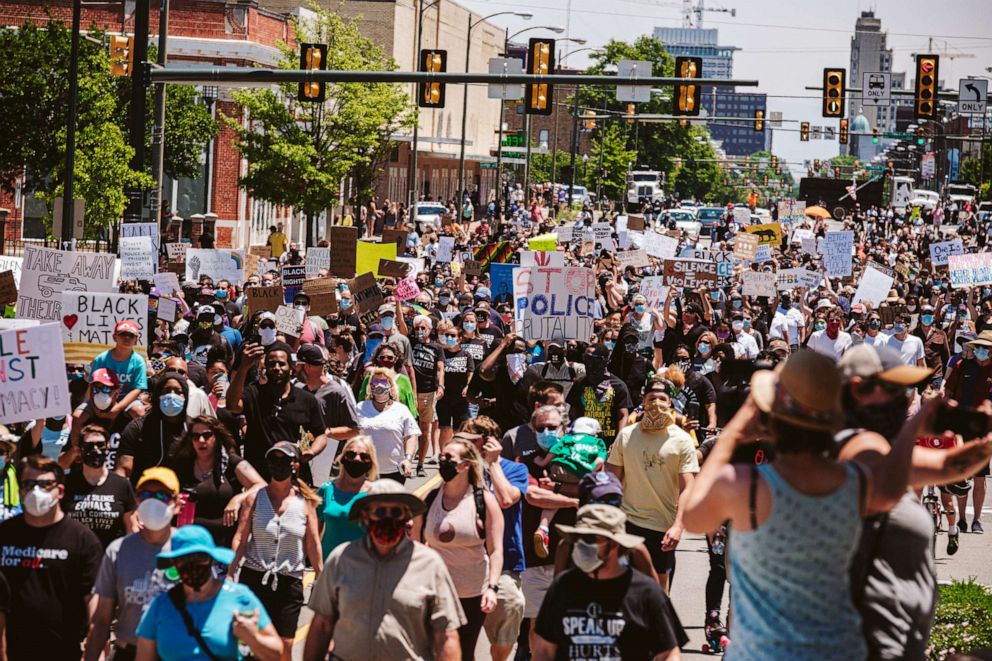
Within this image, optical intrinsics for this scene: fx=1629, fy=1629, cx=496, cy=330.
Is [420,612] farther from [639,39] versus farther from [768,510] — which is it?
[639,39]

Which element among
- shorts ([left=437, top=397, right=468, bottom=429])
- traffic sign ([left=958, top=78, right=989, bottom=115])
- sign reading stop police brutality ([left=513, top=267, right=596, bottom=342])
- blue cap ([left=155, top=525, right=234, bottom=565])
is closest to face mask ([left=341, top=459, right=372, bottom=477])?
blue cap ([left=155, top=525, right=234, bottom=565])

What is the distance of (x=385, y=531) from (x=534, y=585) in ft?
9.10

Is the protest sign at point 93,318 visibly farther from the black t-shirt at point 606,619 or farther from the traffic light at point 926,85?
the traffic light at point 926,85

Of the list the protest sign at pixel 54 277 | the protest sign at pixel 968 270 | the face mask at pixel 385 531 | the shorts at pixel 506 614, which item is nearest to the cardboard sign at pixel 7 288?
the protest sign at pixel 54 277

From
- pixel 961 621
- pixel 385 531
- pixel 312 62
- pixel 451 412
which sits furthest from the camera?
pixel 312 62

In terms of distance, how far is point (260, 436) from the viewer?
11.5 m

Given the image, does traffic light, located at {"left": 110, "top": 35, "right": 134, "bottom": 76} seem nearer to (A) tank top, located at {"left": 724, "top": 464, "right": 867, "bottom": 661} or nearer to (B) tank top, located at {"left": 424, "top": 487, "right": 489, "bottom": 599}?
(B) tank top, located at {"left": 424, "top": 487, "right": 489, "bottom": 599}

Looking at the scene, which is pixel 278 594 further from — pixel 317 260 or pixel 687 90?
pixel 687 90

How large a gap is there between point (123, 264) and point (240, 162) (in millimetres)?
34727

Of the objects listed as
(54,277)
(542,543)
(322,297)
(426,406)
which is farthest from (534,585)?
(322,297)

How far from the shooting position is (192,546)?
248 inches

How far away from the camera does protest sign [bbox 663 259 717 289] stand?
27.5 meters

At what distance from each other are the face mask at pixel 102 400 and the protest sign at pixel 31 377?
0.23 meters

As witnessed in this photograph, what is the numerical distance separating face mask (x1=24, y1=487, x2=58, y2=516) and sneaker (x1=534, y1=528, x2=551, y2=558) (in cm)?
280
